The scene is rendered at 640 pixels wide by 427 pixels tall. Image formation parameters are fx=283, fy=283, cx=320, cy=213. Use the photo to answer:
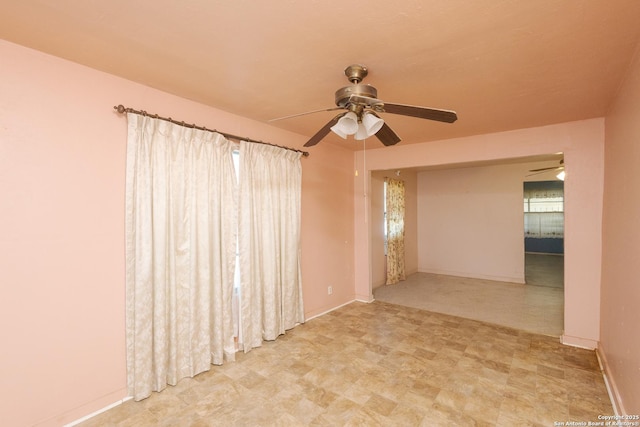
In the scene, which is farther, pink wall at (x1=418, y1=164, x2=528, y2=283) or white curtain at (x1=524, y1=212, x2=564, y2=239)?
white curtain at (x1=524, y1=212, x2=564, y2=239)

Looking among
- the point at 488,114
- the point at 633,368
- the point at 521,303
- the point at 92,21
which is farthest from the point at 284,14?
the point at 521,303

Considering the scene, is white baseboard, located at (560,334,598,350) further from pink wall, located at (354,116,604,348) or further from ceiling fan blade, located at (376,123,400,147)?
ceiling fan blade, located at (376,123,400,147)

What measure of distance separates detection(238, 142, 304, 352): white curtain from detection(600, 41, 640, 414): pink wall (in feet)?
9.23

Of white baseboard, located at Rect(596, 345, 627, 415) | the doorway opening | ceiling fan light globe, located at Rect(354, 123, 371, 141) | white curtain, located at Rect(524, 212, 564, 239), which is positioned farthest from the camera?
white curtain, located at Rect(524, 212, 564, 239)

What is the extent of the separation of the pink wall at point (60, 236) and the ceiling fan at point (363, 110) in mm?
1450

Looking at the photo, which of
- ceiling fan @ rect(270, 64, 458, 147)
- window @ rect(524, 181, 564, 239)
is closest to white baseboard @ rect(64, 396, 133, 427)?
ceiling fan @ rect(270, 64, 458, 147)

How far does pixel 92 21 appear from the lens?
1.50m

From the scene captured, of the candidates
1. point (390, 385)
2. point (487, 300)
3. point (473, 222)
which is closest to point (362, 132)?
point (390, 385)

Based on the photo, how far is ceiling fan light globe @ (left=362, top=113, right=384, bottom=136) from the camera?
1.71 m

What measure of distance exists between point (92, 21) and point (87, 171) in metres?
0.98

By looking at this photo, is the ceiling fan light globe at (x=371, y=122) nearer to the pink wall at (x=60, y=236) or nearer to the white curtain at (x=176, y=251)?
the white curtain at (x=176, y=251)

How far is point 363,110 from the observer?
1790 mm

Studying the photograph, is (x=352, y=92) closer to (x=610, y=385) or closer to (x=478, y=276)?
(x=610, y=385)

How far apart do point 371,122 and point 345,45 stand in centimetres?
47
